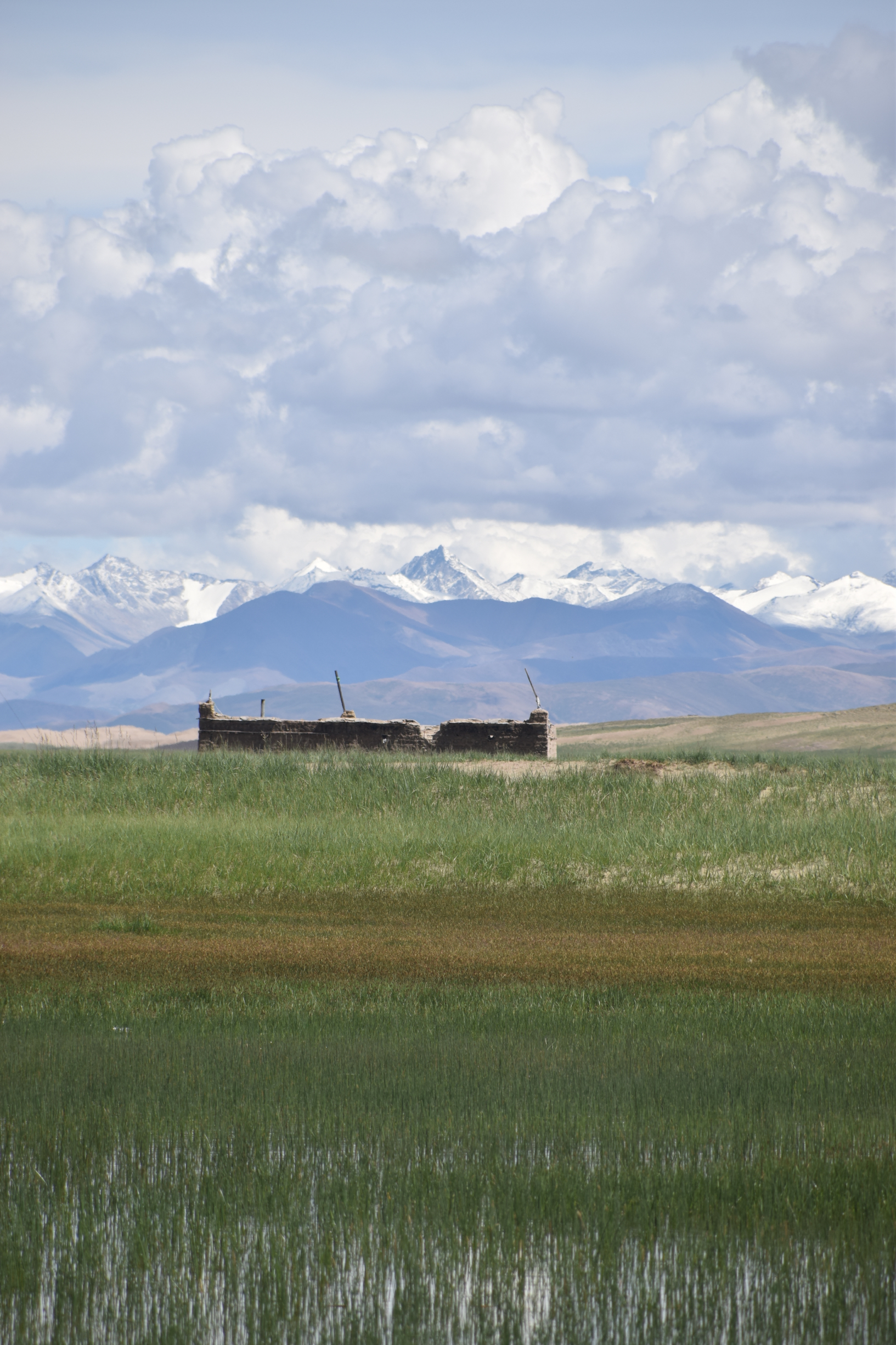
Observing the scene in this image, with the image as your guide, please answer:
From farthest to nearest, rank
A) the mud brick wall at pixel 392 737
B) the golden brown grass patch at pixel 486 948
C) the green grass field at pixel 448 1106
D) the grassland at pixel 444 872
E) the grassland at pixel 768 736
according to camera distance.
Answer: the grassland at pixel 768 736
the mud brick wall at pixel 392 737
the grassland at pixel 444 872
the golden brown grass patch at pixel 486 948
the green grass field at pixel 448 1106

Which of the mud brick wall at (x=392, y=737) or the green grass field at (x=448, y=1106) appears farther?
the mud brick wall at (x=392, y=737)

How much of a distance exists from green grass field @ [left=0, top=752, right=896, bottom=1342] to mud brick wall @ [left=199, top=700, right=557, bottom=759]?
70.1ft

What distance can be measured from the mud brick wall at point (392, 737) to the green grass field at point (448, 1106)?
70.1 feet

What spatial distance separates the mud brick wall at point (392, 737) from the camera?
1711 inches

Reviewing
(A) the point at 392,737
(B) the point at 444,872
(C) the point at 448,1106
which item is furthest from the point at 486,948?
(A) the point at 392,737

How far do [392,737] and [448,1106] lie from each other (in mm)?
35335

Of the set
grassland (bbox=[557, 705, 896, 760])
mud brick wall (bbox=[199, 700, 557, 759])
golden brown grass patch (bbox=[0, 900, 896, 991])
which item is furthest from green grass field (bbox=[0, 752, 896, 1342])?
grassland (bbox=[557, 705, 896, 760])

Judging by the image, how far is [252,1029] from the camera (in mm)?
11203

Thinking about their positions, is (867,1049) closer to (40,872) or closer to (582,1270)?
(582,1270)

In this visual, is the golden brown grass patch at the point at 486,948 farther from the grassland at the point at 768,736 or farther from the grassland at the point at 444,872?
the grassland at the point at 768,736

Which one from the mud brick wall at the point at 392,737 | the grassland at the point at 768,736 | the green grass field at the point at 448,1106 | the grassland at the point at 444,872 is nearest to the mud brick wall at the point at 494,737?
the mud brick wall at the point at 392,737

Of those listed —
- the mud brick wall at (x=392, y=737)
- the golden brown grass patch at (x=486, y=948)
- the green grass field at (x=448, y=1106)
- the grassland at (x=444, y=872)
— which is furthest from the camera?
the mud brick wall at (x=392, y=737)

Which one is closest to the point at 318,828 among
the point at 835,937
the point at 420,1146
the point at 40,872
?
the point at 40,872

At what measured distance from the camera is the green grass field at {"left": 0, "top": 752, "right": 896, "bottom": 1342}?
19.2 feet
